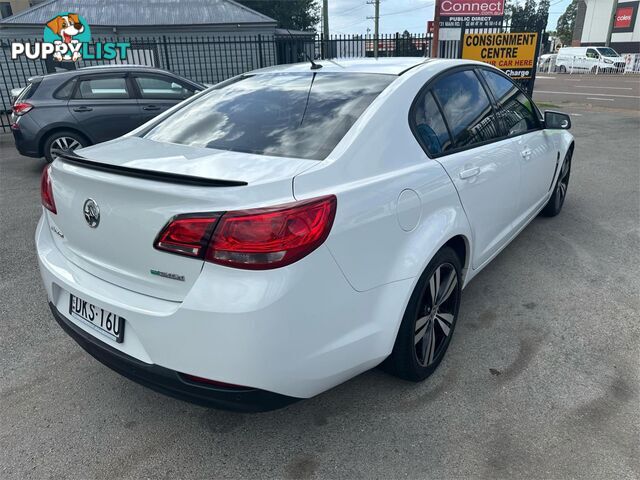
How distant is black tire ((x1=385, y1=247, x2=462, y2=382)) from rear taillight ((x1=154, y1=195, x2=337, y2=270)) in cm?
78

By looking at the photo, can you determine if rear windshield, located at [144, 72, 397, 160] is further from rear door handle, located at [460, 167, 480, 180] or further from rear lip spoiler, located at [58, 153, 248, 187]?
rear door handle, located at [460, 167, 480, 180]

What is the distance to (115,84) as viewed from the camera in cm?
755

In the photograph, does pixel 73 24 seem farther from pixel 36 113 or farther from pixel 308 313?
pixel 308 313

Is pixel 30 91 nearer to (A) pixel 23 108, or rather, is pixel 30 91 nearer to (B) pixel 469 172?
(A) pixel 23 108

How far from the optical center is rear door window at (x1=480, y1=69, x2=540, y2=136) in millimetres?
3385

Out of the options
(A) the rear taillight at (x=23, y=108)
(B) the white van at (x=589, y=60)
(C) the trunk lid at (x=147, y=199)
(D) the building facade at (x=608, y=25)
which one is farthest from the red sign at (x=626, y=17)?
(C) the trunk lid at (x=147, y=199)

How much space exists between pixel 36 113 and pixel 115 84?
4.02 ft

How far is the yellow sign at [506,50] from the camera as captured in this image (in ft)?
36.6

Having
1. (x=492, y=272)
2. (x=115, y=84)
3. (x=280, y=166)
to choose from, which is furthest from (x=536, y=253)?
(x=115, y=84)

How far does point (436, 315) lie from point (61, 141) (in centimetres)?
688

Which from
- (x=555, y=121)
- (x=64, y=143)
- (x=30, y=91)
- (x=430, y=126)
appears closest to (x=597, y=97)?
(x=555, y=121)

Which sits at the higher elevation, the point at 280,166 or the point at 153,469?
the point at 280,166

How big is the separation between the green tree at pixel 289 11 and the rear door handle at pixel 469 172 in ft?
117
